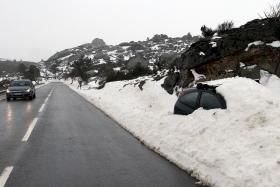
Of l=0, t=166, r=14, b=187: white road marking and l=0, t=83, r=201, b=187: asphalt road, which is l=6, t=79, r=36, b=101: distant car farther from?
l=0, t=166, r=14, b=187: white road marking

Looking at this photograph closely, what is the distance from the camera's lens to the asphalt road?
688 centimetres

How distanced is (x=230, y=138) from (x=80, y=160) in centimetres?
336

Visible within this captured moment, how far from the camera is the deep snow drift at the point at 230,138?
20.8 feet

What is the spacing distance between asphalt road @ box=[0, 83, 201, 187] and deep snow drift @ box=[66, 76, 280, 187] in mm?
444

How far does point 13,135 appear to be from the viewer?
12320mm

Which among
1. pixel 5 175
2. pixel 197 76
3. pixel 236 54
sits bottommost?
pixel 5 175

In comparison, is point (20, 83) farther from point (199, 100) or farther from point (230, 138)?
point (230, 138)

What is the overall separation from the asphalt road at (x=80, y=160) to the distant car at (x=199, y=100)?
160cm

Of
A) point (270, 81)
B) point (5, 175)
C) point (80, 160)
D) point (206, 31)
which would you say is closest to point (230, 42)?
point (270, 81)

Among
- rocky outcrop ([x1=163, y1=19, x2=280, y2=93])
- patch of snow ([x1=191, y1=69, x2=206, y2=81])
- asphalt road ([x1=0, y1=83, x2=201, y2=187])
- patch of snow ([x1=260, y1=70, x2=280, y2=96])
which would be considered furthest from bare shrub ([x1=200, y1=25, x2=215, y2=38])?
asphalt road ([x1=0, y1=83, x2=201, y2=187])

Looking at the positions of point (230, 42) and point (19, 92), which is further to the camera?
point (19, 92)

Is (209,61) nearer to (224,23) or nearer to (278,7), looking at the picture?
(278,7)

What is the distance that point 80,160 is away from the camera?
864 centimetres

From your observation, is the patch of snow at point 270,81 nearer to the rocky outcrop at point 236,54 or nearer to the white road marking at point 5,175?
the rocky outcrop at point 236,54
